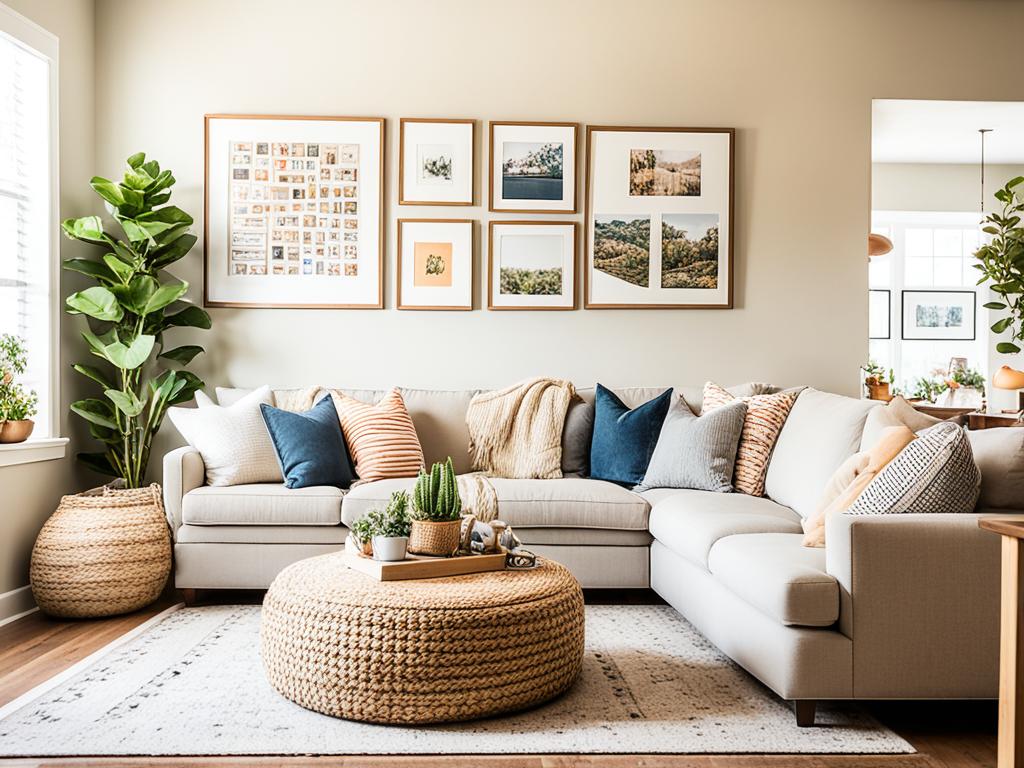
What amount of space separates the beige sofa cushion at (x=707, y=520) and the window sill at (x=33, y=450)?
2.70 meters

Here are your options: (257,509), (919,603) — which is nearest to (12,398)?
(257,509)

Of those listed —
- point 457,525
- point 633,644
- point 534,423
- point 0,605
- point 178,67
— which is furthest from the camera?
→ point 178,67

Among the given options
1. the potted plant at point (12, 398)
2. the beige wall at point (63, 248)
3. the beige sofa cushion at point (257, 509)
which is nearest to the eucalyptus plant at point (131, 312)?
the beige wall at point (63, 248)

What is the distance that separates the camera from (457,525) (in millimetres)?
2715

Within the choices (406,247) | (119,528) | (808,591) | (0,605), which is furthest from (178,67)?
(808,591)

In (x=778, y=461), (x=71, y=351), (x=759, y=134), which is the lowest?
(x=778, y=461)

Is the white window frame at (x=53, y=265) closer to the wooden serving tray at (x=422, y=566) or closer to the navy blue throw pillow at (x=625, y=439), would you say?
the wooden serving tray at (x=422, y=566)

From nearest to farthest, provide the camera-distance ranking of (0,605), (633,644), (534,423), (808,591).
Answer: (808,591) → (633,644) → (0,605) → (534,423)

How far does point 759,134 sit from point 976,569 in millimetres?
2962

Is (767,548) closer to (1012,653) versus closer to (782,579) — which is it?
(782,579)

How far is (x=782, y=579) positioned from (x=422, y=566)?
1.03 m

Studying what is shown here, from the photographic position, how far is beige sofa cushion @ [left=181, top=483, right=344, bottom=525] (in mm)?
3738

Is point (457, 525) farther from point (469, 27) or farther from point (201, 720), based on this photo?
point (469, 27)

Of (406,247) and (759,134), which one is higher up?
(759,134)
